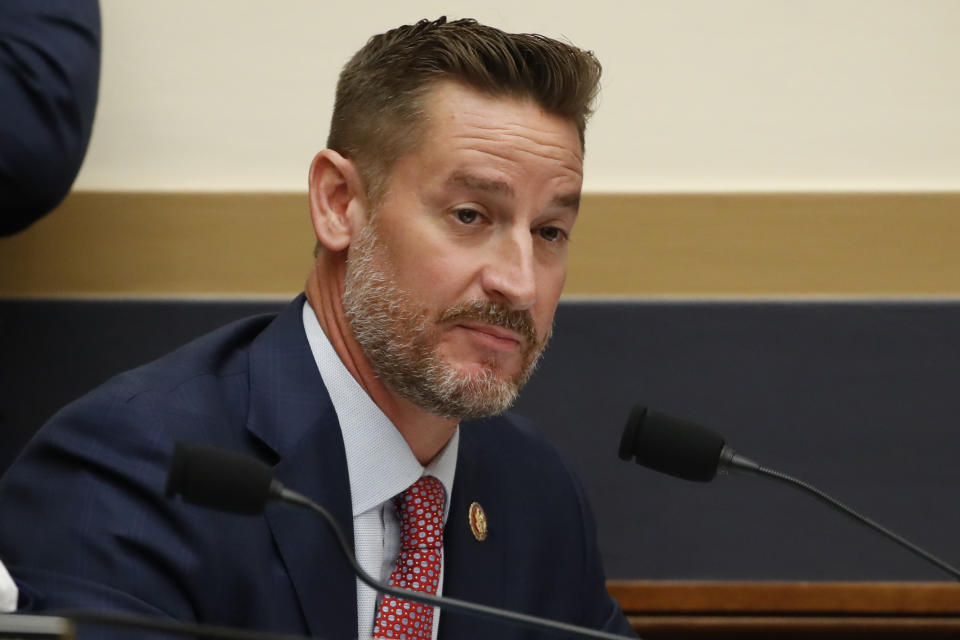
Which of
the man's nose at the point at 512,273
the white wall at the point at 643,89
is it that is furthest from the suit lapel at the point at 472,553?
the white wall at the point at 643,89

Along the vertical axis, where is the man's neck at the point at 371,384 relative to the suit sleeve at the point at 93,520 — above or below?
above

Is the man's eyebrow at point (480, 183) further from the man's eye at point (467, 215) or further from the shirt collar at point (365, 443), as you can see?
the shirt collar at point (365, 443)

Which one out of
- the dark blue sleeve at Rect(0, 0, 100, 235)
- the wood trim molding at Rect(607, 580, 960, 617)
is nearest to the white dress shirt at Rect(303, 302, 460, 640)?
the dark blue sleeve at Rect(0, 0, 100, 235)

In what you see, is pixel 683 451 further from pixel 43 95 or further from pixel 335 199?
pixel 43 95

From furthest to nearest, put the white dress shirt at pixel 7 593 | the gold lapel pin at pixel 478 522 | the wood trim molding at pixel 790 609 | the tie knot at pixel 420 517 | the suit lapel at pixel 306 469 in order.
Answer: the wood trim molding at pixel 790 609, the gold lapel pin at pixel 478 522, the tie knot at pixel 420 517, the suit lapel at pixel 306 469, the white dress shirt at pixel 7 593

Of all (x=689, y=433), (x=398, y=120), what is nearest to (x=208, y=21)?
(x=398, y=120)

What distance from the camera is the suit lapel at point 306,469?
1.25 m

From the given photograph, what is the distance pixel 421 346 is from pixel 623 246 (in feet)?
2.25

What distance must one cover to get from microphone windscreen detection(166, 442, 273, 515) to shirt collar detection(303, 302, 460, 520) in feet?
1.38

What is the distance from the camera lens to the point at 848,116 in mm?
1986

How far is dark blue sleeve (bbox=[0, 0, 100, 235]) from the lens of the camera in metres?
1.62

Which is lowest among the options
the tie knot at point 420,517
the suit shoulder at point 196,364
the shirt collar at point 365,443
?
the tie knot at point 420,517

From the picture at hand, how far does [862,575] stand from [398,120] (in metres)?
1.07

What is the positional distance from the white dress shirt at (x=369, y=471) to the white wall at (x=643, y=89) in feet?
2.10
